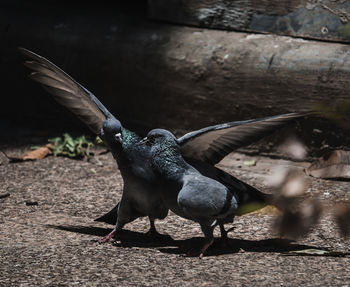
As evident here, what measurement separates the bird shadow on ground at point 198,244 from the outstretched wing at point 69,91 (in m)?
0.62

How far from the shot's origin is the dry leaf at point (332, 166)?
4324mm

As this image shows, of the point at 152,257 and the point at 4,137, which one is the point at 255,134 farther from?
the point at 4,137

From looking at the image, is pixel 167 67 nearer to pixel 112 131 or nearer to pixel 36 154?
pixel 36 154

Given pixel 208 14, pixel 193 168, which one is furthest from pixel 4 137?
pixel 193 168

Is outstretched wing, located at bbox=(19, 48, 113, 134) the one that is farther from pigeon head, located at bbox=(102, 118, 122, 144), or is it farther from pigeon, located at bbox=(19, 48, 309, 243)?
pigeon head, located at bbox=(102, 118, 122, 144)

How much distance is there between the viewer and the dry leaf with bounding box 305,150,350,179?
432 centimetres

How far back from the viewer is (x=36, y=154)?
521 cm

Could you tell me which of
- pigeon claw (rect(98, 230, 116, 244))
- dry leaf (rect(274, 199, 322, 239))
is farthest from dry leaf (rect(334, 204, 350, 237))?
pigeon claw (rect(98, 230, 116, 244))

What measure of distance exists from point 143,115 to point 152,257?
8.09 feet

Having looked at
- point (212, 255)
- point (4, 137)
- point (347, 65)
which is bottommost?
point (4, 137)

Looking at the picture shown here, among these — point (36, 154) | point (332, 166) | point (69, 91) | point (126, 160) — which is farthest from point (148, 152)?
point (36, 154)

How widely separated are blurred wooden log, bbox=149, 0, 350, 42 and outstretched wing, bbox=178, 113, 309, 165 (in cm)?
154

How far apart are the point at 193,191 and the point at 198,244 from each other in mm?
443

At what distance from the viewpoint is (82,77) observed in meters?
5.57
